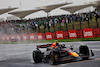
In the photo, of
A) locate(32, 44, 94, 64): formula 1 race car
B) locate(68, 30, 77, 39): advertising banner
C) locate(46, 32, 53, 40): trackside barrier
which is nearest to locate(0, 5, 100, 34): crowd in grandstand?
locate(46, 32, 53, 40): trackside barrier

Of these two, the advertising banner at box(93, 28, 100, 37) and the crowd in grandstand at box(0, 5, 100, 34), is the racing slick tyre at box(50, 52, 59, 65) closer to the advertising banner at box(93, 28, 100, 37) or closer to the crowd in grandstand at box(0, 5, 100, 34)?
the advertising banner at box(93, 28, 100, 37)

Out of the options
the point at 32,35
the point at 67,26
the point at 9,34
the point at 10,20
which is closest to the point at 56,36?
the point at 67,26

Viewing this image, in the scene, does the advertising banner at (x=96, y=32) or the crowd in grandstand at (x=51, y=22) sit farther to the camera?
the crowd in grandstand at (x=51, y=22)

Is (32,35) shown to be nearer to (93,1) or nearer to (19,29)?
(19,29)

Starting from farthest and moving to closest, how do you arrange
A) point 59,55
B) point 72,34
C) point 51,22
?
point 51,22 < point 72,34 < point 59,55

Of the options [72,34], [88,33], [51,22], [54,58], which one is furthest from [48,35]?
[54,58]

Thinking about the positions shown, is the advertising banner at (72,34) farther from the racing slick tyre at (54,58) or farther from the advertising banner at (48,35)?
the racing slick tyre at (54,58)

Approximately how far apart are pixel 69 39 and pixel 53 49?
13514mm

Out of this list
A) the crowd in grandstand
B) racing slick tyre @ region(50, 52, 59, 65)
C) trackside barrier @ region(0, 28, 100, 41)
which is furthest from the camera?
the crowd in grandstand

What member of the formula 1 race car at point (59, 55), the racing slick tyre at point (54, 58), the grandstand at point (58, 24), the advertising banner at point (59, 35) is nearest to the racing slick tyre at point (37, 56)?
the formula 1 race car at point (59, 55)

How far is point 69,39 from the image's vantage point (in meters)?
21.9

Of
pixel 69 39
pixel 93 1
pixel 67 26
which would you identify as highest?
pixel 93 1

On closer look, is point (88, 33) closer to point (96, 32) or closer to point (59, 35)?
point (96, 32)

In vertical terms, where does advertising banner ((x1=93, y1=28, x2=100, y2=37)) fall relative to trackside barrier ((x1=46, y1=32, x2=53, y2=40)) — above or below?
above
